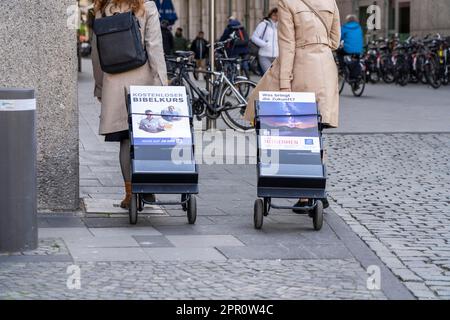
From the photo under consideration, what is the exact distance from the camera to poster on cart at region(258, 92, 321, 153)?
8.08 metres

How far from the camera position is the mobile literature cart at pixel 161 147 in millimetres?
7898

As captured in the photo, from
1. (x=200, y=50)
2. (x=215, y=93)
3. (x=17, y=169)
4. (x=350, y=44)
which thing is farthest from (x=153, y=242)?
(x=200, y=50)

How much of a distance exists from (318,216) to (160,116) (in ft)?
4.53

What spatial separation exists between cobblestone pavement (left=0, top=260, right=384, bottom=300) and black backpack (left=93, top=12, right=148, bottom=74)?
6.98 ft

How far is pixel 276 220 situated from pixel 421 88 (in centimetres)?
1862

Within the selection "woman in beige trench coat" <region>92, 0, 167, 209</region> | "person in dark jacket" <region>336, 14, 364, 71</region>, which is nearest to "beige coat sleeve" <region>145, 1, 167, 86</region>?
"woman in beige trench coat" <region>92, 0, 167, 209</region>

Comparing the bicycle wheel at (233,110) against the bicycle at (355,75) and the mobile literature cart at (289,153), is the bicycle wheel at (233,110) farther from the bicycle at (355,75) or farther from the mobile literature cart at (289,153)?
the bicycle at (355,75)

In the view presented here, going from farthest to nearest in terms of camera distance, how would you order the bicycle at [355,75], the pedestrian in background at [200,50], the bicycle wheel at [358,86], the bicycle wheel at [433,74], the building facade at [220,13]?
the building facade at [220,13], the pedestrian in background at [200,50], the bicycle wheel at [433,74], the bicycle wheel at [358,86], the bicycle at [355,75]

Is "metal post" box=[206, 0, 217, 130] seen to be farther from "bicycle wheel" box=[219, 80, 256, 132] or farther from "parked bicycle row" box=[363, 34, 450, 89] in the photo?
"parked bicycle row" box=[363, 34, 450, 89]

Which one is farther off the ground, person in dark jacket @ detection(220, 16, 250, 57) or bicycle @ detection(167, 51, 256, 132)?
person in dark jacket @ detection(220, 16, 250, 57)

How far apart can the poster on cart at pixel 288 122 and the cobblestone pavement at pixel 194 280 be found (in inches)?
56.1

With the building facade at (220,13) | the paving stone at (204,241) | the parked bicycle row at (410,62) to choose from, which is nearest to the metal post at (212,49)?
the paving stone at (204,241)

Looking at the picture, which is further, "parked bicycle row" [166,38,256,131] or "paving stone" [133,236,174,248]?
"parked bicycle row" [166,38,256,131]
